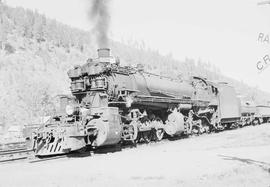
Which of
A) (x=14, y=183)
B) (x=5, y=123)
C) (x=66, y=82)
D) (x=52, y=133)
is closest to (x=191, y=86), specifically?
(x=52, y=133)

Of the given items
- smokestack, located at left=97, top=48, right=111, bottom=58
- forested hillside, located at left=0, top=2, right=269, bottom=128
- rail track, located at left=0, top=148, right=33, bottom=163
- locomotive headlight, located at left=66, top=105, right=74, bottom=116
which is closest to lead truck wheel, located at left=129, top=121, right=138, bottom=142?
locomotive headlight, located at left=66, top=105, right=74, bottom=116

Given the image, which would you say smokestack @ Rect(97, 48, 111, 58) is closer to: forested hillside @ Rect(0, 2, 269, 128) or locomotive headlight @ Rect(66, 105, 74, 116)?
locomotive headlight @ Rect(66, 105, 74, 116)

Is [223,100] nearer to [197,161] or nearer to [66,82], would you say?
[197,161]

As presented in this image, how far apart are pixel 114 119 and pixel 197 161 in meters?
4.17

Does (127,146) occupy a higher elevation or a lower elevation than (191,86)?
lower

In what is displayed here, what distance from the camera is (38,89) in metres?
33.8

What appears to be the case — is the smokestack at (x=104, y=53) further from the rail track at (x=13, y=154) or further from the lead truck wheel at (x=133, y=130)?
the rail track at (x=13, y=154)

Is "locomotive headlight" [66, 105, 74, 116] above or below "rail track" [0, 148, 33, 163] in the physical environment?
above

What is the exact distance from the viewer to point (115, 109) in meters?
14.7

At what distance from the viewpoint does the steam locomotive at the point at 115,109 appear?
44.9 feet

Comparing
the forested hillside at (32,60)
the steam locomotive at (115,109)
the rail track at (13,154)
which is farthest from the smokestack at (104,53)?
the forested hillside at (32,60)

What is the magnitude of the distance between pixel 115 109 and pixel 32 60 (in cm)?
2888

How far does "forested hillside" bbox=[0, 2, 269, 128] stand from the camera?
3178 centimetres

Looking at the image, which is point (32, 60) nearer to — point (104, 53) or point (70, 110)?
point (104, 53)
